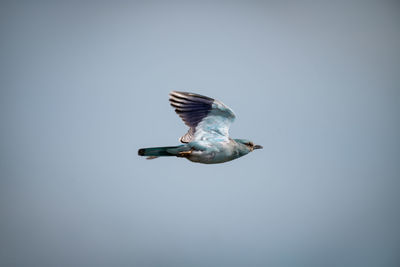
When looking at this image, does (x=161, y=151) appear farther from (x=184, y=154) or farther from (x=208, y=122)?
(x=208, y=122)

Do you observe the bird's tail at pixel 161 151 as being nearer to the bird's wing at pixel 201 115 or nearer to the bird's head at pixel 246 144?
the bird's wing at pixel 201 115

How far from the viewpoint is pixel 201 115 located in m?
15.0

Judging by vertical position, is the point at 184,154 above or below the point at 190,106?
below

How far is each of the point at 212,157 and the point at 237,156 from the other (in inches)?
40.0

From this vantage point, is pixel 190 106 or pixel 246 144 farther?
pixel 246 144

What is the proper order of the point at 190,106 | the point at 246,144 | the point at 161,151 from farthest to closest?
the point at 246,144, the point at 190,106, the point at 161,151

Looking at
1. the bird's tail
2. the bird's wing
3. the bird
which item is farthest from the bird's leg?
the bird's wing

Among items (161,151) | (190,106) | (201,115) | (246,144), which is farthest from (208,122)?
(161,151)

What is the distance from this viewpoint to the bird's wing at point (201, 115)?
14828 mm

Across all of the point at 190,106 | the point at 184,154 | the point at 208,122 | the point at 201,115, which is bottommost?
the point at 184,154

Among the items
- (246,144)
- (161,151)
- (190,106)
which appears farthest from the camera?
(246,144)

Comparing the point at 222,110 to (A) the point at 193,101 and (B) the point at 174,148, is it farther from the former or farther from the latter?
(B) the point at 174,148

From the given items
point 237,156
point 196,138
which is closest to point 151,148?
point 196,138

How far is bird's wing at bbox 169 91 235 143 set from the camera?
1483 centimetres
